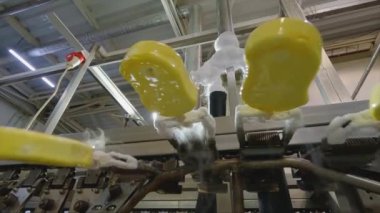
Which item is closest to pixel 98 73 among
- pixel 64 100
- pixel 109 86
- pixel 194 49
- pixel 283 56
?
pixel 109 86

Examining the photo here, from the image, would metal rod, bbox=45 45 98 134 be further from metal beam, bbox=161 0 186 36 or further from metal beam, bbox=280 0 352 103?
metal beam, bbox=280 0 352 103

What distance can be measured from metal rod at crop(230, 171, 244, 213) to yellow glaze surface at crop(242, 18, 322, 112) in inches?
8.7

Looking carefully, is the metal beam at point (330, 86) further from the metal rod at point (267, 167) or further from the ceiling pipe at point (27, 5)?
the ceiling pipe at point (27, 5)

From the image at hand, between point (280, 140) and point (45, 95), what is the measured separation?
3.23 metres

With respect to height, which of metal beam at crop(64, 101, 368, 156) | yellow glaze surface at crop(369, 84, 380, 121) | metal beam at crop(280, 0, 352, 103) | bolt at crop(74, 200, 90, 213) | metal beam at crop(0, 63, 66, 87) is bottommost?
bolt at crop(74, 200, 90, 213)

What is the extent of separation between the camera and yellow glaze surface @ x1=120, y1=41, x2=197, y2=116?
0.93 feet

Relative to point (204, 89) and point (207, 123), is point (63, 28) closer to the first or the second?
point (204, 89)

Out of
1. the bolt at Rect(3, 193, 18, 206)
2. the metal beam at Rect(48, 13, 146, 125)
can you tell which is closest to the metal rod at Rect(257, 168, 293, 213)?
the bolt at Rect(3, 193, 18, 206)

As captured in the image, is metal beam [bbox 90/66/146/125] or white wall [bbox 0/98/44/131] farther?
white wall [bbox 0/98/44/131]

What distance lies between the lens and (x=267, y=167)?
43cm

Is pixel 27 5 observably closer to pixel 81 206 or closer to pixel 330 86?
pixel 81 206

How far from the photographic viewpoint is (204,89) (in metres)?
0.91

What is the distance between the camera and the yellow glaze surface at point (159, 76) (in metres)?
0.28

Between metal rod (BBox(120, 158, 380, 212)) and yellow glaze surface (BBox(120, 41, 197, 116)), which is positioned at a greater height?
yellow glaze surface (BBox(120, 41, 197, 116))
